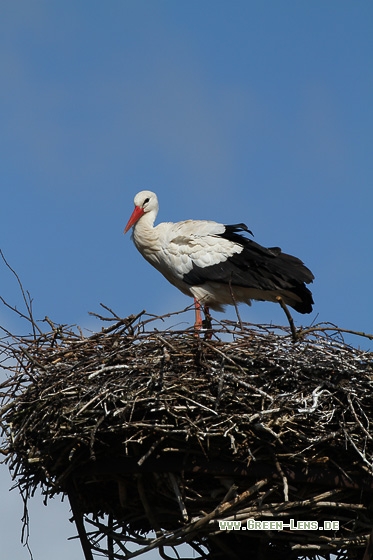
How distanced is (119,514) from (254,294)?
279 cm

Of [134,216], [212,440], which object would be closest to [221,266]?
[134,216]

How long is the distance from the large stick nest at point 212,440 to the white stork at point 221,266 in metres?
2.24

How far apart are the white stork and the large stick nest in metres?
2.24

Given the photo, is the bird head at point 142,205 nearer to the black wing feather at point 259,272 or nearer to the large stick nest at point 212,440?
the black wing feather at point 259,272

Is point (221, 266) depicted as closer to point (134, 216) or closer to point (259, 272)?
point (259, 272)

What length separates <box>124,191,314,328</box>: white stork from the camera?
7974 millimetres

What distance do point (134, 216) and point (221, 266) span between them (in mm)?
1073

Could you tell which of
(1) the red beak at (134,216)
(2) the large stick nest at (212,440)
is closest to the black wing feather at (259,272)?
(1) the red beak at (134,216)

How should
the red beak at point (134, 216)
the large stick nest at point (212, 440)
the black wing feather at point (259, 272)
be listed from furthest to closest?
the red beak at point (134, 216), the black wing feather at point (259, 272), the large stick nest at point (212, 440)

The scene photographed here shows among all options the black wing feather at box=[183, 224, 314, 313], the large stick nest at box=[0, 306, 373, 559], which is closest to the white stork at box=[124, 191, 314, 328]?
the black wing feather at box=[183, 224, 314, 313]

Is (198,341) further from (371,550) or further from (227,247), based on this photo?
(227,247)

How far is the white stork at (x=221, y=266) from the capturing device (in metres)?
7.97

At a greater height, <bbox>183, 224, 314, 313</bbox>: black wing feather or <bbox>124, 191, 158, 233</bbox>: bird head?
<bbox>124, 191, 158, 233</bbox>: bird head

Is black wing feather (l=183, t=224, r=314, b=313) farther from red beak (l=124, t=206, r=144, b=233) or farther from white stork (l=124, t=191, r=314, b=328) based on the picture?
red beak (l=124, t=206, r=144, b=233)
